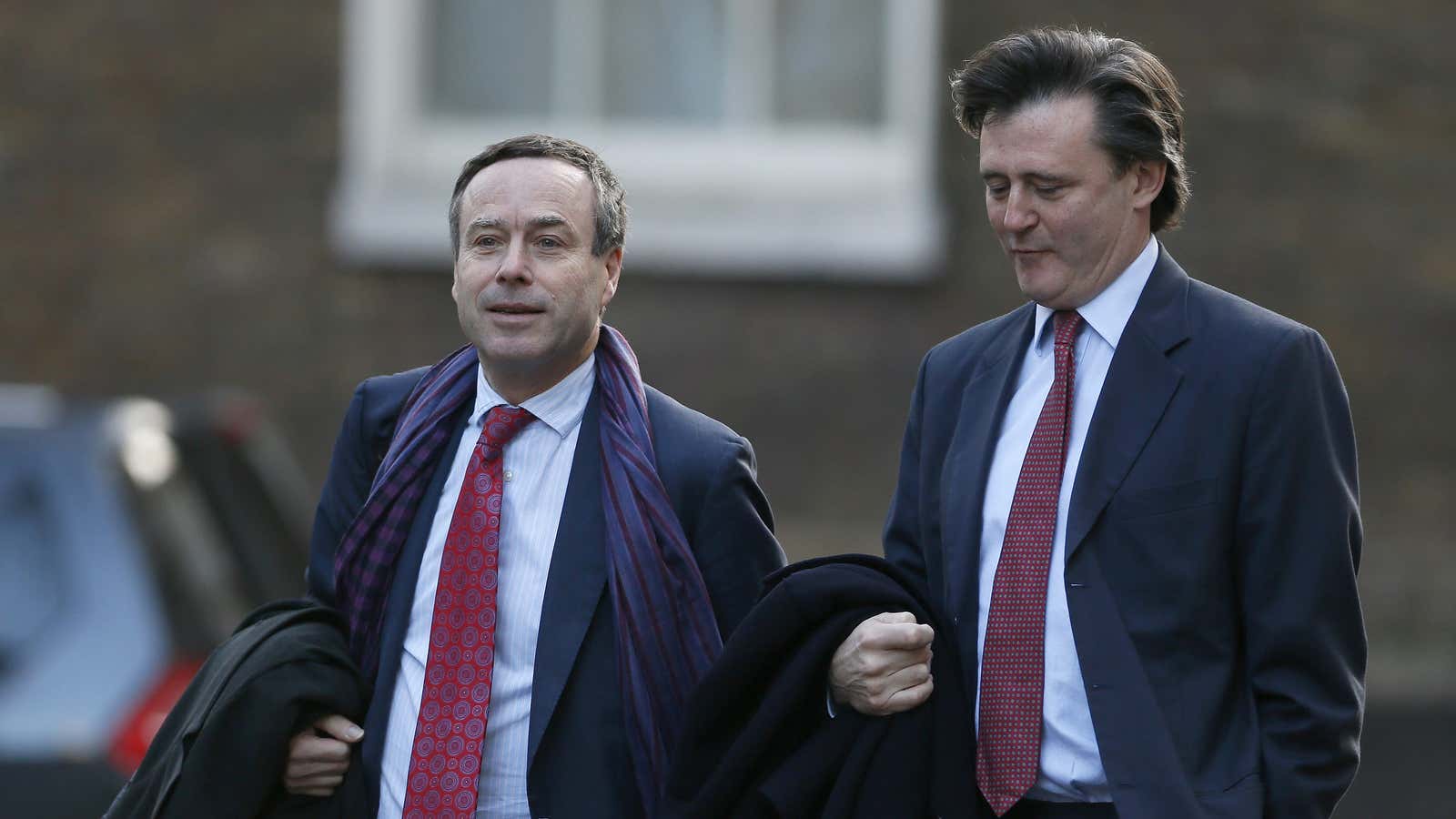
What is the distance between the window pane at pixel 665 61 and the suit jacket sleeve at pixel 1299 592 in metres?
6.85

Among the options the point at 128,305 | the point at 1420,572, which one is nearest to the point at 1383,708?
the point at 1420,572

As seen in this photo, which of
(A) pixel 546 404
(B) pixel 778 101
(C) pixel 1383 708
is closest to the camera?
(A) pixel 546 404

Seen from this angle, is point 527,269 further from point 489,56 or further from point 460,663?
point 489,56

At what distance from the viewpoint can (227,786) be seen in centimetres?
292

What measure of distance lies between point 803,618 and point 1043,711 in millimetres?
387

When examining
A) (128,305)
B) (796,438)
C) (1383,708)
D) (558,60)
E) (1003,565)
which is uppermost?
(558,60)

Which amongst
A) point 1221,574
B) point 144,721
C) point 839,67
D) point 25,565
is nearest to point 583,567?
point 1221,574

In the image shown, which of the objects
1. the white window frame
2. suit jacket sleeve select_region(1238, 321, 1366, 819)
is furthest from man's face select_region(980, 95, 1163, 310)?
the white window frame

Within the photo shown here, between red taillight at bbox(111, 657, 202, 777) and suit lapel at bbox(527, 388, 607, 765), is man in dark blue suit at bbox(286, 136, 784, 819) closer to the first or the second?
suit lapel at bbox(527, 388, 607, 765)

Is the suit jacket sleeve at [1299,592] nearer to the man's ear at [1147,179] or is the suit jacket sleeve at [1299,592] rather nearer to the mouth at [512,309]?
the man's ear at [1147,179]

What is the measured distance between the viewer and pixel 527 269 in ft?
9.83

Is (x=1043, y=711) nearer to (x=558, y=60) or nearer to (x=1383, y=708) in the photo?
(x=1383, y=708)

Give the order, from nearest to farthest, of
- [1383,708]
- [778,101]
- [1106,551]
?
[1106,551] < [1383,708] < [778,101]

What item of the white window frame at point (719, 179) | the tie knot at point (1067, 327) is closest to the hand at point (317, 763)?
the tie knot at point (1067, 327)
